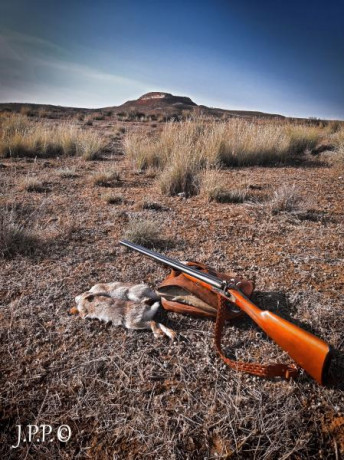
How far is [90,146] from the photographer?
7.90 m

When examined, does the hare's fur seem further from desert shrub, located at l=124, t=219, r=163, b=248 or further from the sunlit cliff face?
the sunlit cliff face

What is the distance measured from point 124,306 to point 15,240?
1.71m

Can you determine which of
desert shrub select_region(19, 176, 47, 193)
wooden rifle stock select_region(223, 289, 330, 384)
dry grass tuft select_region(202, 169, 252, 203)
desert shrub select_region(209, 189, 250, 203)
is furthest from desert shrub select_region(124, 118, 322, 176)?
wooden rifle stock select_region(223, 289, 330, 384)

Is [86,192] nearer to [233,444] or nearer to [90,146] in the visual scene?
[90,146]

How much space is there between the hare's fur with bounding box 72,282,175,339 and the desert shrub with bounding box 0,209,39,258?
1.17m

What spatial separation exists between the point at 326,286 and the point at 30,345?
91.6 inches

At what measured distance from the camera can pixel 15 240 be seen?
10.2ft

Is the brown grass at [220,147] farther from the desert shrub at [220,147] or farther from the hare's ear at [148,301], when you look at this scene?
the hare's ear at [148,301]

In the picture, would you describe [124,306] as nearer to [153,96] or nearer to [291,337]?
[291,337]

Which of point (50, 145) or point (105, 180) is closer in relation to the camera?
point (105, 180)

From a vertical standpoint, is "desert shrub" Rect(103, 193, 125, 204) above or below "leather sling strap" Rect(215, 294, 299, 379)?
above

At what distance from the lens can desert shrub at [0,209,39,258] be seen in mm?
2990

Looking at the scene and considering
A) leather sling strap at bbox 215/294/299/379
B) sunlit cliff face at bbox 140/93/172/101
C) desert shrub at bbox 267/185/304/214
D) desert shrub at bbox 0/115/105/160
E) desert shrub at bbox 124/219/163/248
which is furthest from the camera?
sunlit cliff face at bbox 140/93/172/101

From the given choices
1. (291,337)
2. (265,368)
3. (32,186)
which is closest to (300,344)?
(291,337)
